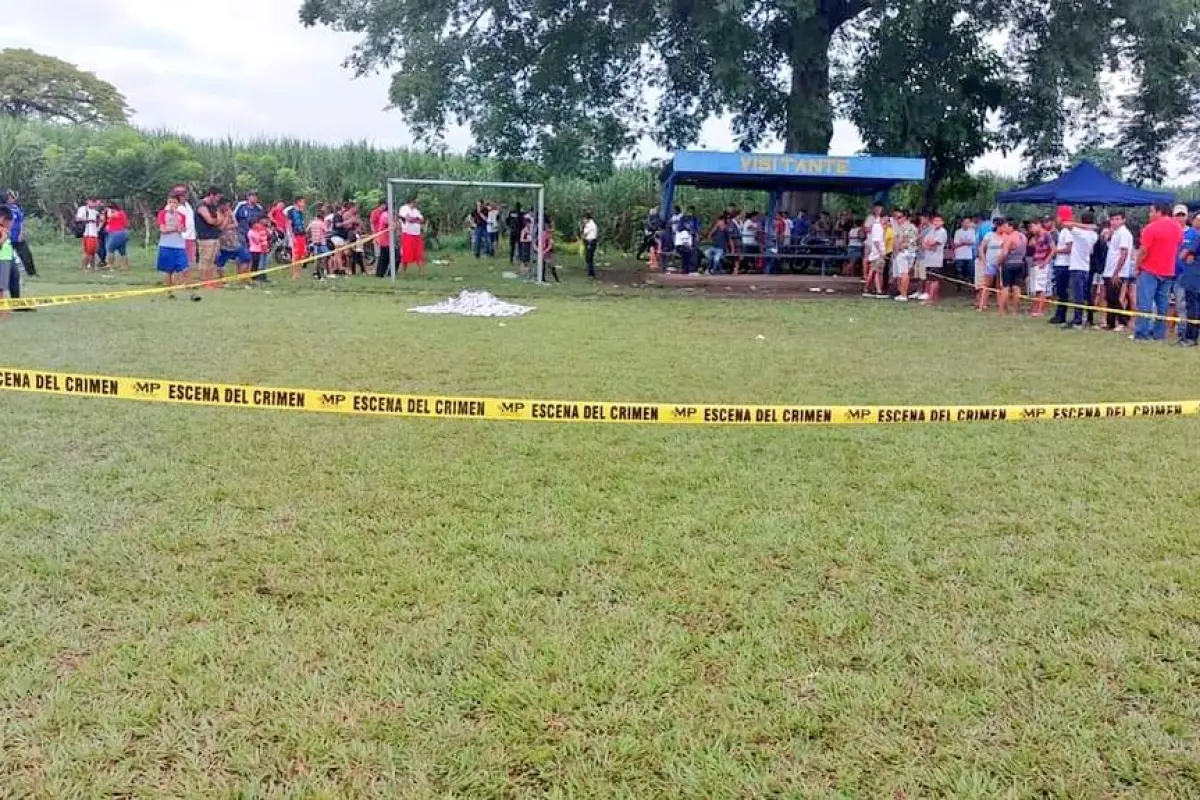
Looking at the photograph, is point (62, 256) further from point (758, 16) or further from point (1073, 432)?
point (1073, 432)

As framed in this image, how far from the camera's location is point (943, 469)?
538 centimetres

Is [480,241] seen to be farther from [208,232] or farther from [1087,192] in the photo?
[1087,192]

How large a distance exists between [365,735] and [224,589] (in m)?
1.23

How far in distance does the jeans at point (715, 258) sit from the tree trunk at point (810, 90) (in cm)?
352

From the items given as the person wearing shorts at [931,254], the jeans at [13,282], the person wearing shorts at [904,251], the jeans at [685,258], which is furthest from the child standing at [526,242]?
the jeans at [13,282]

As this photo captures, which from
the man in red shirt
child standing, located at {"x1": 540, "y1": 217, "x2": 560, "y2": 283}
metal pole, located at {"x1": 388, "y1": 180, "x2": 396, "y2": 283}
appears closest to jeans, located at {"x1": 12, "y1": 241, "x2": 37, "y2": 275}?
metal pole, located at {"x1": 388, "y1": 180, "x2": 396, "y2": 283}

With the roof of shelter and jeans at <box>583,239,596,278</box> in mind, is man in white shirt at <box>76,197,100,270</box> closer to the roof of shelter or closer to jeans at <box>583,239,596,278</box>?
jeans at <box>583,239,596,278</box>

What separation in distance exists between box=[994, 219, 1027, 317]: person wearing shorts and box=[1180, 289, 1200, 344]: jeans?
2990 mm

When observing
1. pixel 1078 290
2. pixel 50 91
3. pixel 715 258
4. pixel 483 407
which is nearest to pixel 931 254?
pixel 1078 290

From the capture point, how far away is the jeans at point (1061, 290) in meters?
13.3

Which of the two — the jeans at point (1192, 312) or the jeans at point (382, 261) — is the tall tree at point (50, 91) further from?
the jeans at point (1192, 312)

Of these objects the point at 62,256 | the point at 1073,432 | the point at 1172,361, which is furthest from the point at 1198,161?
the point at 62,256

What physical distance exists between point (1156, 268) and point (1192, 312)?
761 millimetres

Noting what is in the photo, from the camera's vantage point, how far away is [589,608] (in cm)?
348
